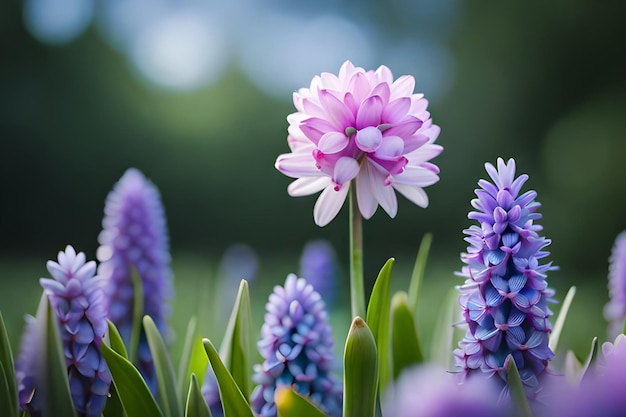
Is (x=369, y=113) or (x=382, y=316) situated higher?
(x=369, y=113)

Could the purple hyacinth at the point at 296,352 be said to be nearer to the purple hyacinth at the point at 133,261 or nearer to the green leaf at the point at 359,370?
the green leaf at the point at 359,370

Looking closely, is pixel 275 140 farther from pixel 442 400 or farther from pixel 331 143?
pixel 442 400

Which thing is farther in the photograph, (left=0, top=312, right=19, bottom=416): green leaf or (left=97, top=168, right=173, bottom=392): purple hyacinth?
(left=97, top=168, right=173, bottom=392): purple hyacinth

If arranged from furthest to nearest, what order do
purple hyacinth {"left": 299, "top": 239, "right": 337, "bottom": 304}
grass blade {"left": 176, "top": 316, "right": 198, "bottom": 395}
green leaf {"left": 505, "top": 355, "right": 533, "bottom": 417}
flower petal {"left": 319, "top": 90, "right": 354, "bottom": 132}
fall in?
purple hyacinth {"left": 299, "top": 239, "right": 337, "bottom": 304} → grass blade {"left": 176, "top": 316, "right": 198, "bottom": 395} → flower petal {"left": 319, "top": 90, "right": 354, "bottom": 132} → green leaf {"left": 505, "top": 355, "right": 533, "bottom": 417}

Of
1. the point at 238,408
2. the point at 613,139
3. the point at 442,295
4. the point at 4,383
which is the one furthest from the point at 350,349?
the point at 613,139

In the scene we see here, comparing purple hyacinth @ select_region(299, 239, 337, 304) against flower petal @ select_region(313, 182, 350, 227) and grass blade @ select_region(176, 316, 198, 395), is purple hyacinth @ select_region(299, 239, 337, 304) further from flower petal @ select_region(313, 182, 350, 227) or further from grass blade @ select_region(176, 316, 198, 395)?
flower petal @ select_region(313, 182, 350, 227)

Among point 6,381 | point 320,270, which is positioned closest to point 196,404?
point 6,381

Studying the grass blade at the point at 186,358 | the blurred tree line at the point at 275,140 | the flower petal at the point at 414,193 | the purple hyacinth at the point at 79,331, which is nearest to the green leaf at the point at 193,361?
the grass blade at the point at 186,358

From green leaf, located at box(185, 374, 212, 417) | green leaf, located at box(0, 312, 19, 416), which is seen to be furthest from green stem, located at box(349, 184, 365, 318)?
green leaf, located at box(0, 312, 19, 416)
